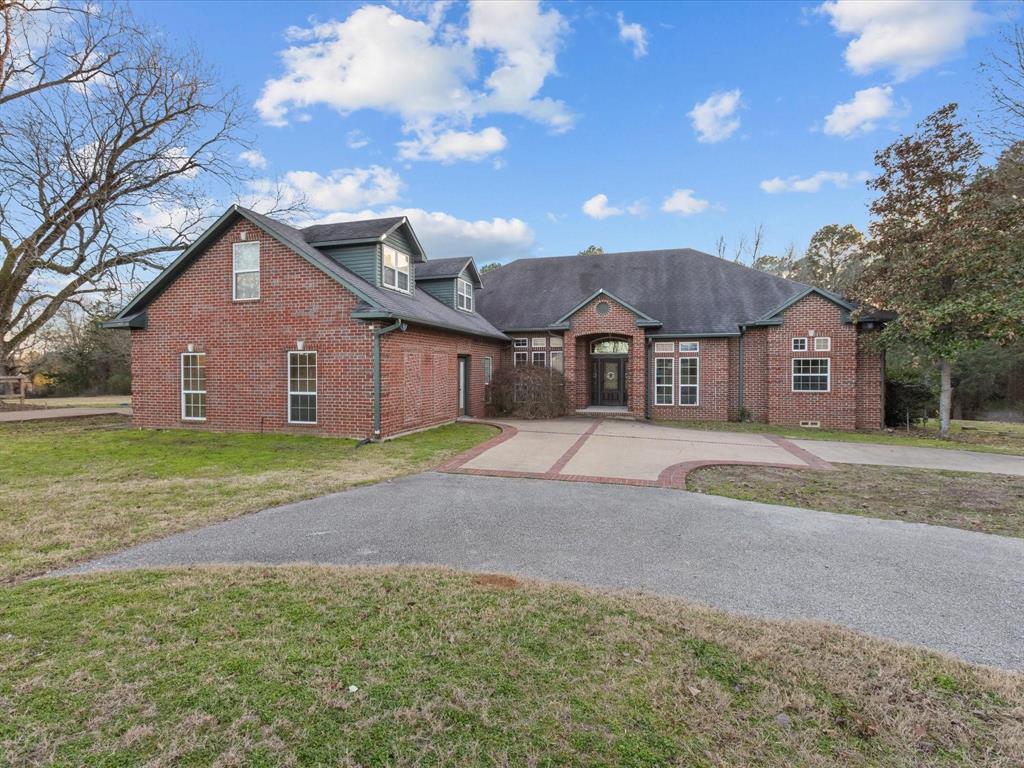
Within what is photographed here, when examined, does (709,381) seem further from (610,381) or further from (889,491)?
(889,491)

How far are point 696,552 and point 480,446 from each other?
264 inches

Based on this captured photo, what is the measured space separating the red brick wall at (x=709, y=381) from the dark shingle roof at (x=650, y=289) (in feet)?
2.08

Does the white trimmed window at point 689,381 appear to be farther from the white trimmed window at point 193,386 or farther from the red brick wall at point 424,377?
the white trimmed window at point 193,386

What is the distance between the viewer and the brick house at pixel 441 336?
12336 mm

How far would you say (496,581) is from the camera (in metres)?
4.06

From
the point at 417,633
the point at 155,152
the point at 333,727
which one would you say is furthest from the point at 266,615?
the point at 155,152

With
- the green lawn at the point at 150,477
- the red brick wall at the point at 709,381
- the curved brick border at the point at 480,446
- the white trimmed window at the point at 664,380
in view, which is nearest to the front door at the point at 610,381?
the white trimmed window at the point at 664,380

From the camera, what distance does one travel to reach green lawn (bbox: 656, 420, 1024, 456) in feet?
42.6

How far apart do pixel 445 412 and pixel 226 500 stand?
9012 millimetres

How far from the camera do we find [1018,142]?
12320mm

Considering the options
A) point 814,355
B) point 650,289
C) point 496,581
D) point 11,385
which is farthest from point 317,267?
point 11,385

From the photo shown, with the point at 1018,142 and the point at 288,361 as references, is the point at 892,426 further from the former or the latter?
the point at 288,361

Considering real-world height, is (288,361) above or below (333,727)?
above

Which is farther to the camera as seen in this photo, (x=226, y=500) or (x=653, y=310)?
(x=653, y=310)
